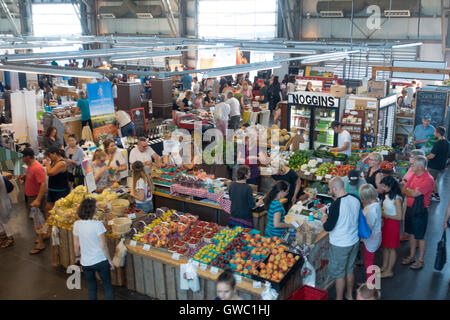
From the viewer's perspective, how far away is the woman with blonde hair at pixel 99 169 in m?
6.92

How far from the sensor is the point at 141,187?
20.4 feet

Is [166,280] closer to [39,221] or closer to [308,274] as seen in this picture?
[308,274]

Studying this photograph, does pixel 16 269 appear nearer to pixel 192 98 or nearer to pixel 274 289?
pixel 274 289

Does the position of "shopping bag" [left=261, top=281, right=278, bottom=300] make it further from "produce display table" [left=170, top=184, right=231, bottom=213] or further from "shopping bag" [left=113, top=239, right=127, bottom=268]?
"produce display table" [left=170, top=184, right=231, bottom=213]

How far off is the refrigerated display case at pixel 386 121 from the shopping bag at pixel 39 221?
6826 mm

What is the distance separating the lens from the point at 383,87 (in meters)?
9.73

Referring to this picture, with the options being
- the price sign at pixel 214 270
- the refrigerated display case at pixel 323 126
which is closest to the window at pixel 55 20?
the refrigerated display case at pixel 323 126

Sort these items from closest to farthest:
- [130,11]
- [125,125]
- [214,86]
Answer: [125,125] → [214,86] → [130,11]

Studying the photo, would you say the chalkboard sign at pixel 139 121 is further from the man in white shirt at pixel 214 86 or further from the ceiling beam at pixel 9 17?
the ceiling beam at pixel 9 17

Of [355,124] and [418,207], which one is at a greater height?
[355,124]

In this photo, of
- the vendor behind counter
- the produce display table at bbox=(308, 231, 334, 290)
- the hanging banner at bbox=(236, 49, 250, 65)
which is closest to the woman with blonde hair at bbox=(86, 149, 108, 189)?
the vendor behind counter

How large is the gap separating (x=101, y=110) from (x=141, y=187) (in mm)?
5473

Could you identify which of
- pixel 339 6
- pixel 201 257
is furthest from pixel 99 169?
pixel 339 6

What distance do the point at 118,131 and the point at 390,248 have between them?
7.26 metres
